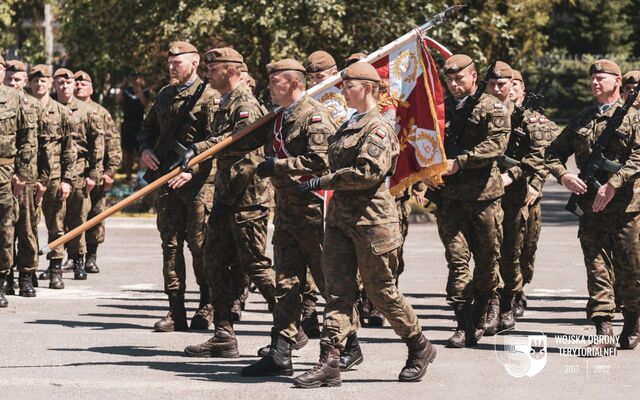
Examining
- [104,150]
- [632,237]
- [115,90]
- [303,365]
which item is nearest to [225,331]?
[303,365]

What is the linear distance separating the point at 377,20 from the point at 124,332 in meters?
15.2

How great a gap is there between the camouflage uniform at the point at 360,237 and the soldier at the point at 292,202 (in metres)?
0.35

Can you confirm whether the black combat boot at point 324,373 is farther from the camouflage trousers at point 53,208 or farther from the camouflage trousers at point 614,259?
the camouflage trousers at point 53,208

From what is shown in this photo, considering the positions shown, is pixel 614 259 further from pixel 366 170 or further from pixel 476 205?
pixel 366 170

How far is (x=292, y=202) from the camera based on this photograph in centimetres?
937

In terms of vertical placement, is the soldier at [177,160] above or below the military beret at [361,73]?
below

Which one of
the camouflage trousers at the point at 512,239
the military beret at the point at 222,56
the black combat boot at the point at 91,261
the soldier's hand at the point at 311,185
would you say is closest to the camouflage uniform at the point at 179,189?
the military beret at the point at 222,56

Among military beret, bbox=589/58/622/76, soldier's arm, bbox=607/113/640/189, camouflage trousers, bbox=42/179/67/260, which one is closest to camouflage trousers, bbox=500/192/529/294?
soldier's arm, bbox=607/113/640/189

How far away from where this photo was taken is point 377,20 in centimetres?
2550

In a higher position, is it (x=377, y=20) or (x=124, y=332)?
(x=377, y=20)

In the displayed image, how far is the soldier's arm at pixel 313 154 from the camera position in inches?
346

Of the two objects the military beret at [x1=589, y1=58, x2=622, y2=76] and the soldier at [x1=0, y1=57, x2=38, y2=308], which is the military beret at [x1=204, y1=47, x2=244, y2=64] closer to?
the military beret at [x1=589, y1=58, x2=622, y2=76]

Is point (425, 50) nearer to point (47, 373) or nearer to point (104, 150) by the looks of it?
point (47, 373)

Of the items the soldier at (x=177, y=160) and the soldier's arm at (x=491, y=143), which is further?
the soldier at (x=177, y=160)
